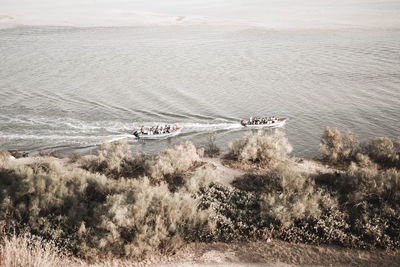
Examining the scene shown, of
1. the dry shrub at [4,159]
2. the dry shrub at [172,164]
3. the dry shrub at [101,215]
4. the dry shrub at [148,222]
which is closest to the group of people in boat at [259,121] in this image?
the dry shrub at [172,164]

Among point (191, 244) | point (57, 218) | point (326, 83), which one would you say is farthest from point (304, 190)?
point (326, 83)

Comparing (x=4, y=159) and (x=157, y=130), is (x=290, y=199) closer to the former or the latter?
(x=4, y=159)

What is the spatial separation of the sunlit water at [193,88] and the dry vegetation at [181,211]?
10808 millimetres

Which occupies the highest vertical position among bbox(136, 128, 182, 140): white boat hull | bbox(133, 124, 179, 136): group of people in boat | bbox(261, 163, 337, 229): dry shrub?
bbox(261, 163, 337, 229): dry shrub

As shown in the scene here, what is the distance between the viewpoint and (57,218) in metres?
11.7

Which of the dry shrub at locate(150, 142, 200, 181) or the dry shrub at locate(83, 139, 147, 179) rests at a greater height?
the dry shrub at locate(150, 142, 200, 181)

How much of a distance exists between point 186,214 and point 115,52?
53.3 m

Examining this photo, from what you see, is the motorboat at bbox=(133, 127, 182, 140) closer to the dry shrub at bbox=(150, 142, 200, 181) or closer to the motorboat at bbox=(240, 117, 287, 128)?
the motorboat at bbox=(240, 117, 287, 128)

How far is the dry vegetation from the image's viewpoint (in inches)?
423

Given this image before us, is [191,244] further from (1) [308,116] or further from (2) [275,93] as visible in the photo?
(2) [275,93]

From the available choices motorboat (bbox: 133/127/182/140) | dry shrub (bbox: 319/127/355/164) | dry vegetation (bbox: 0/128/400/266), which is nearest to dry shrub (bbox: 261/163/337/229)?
dry vegetation (bbox: 0/128/400/266)

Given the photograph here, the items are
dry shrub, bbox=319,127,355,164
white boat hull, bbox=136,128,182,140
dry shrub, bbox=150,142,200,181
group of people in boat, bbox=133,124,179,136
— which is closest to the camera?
dry shrub, bbox=150,142,200,181

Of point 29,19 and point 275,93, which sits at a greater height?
point 29,19

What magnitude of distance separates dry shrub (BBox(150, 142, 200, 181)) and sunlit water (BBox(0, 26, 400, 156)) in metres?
9.02
